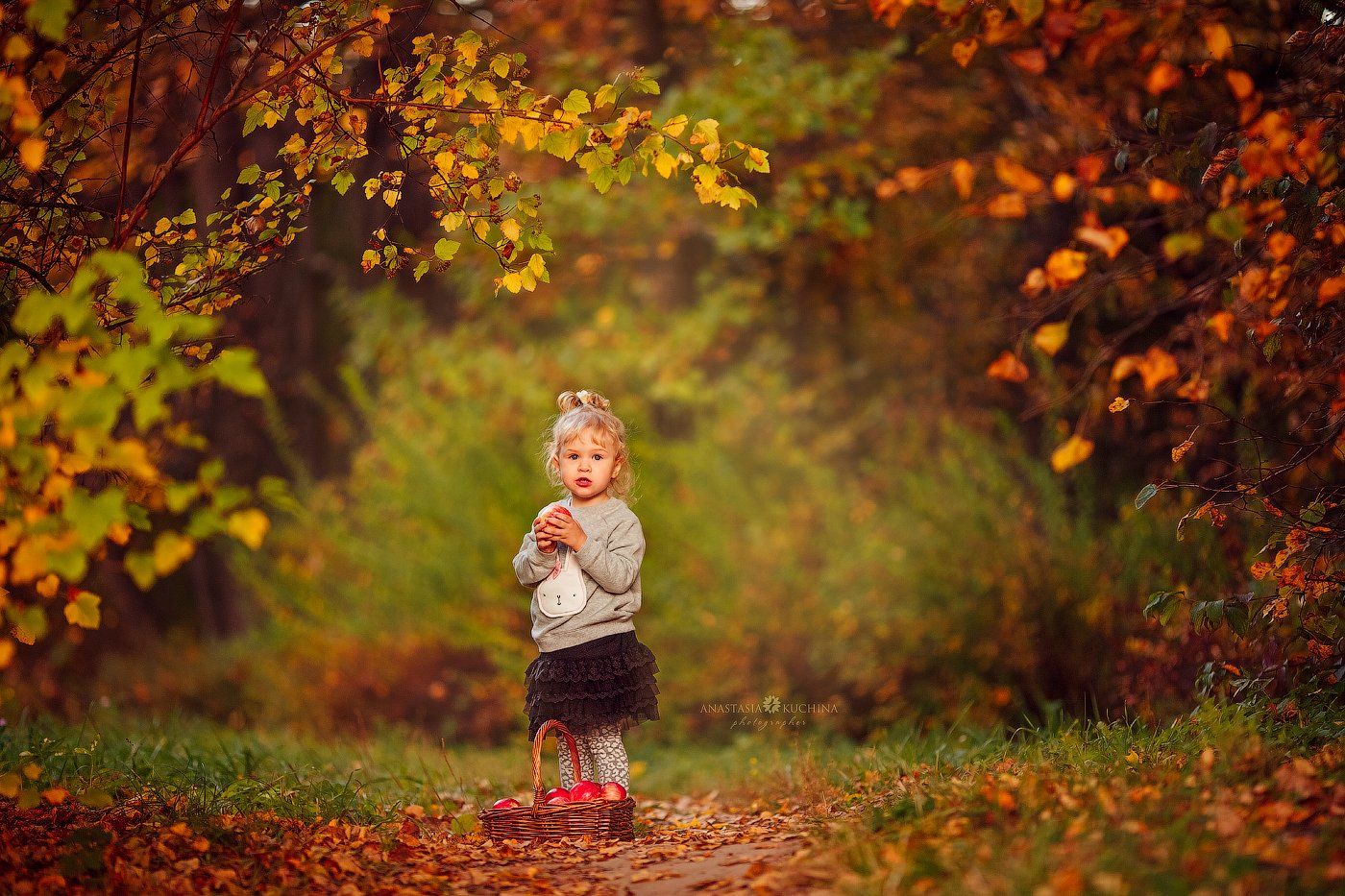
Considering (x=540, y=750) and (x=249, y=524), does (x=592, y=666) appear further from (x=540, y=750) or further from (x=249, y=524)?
(x=249, y=524)

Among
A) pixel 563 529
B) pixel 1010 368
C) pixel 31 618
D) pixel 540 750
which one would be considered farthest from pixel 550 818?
pixel 1010 368

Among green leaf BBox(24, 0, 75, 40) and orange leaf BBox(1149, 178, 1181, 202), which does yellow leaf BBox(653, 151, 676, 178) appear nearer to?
orange leaf BBox(1149, 178, 1181, 202)

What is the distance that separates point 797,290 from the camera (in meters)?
11.8

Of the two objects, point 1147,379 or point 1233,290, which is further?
point 1233,290

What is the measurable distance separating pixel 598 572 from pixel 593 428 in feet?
1.78

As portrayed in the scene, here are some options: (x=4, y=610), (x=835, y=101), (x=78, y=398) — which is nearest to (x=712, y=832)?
(x=4, y=610)

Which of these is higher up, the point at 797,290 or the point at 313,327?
the point at 313,327

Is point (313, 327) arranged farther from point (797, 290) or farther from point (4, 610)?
point (4, 610)

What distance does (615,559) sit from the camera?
423cm

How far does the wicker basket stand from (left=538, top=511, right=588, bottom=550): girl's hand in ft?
2.10

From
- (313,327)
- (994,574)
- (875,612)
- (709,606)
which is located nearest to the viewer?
(994,574)

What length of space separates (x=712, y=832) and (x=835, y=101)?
18.8 feet

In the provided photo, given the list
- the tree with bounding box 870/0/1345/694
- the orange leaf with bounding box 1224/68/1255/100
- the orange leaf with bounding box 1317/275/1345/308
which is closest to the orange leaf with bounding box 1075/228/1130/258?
the tree with bounding box 870/0/1345/694

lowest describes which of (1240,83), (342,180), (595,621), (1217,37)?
(595,621)
